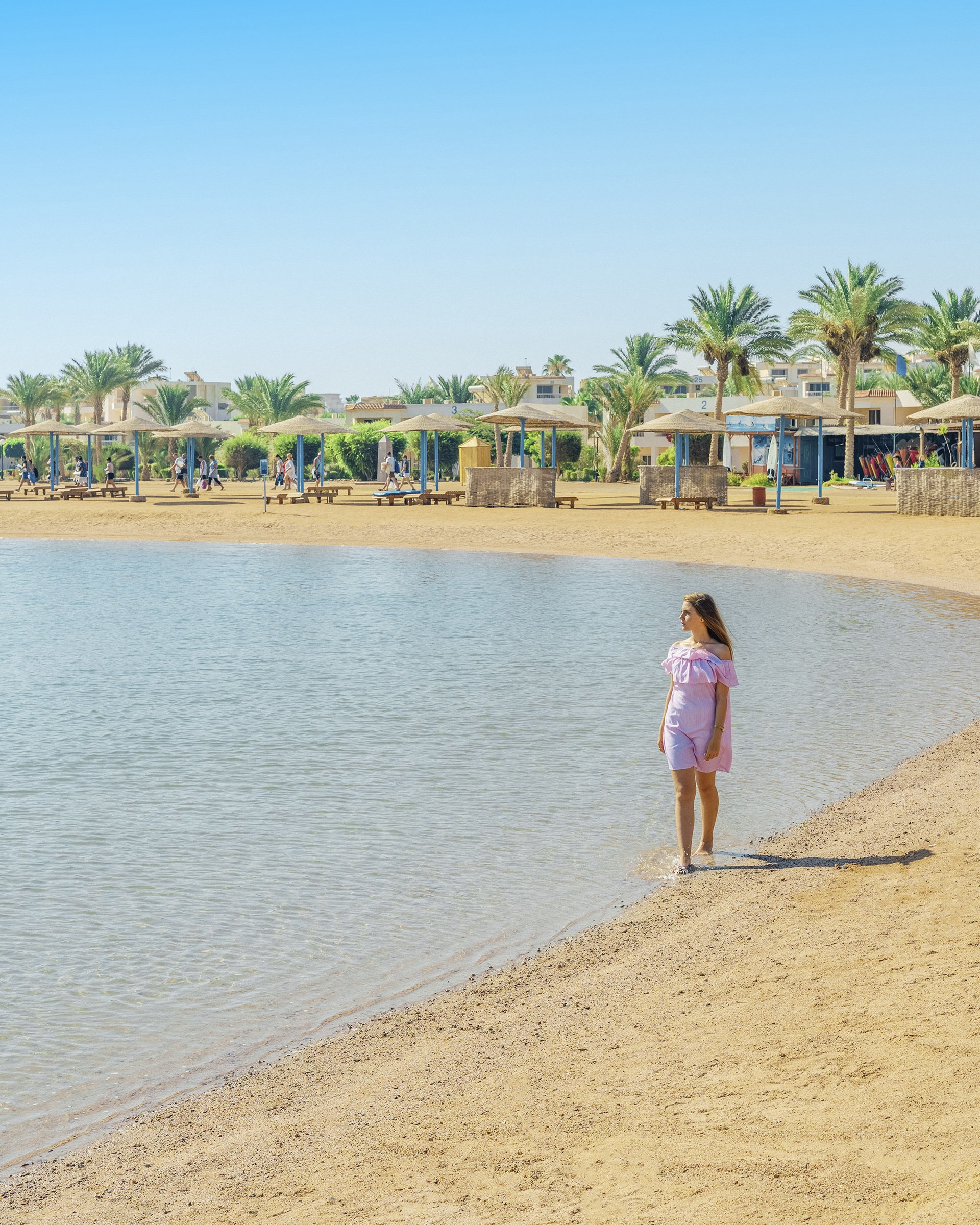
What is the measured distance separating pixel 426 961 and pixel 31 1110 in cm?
191

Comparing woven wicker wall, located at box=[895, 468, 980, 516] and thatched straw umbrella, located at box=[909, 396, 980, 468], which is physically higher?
thatched straw umbrella, located at box=[909, 396, 980, 468]

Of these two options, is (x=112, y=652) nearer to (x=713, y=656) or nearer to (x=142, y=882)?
(x=142, y=882)

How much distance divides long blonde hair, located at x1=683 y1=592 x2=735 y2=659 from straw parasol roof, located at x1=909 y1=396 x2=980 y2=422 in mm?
27574

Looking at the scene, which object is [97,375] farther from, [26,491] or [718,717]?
[718,717]

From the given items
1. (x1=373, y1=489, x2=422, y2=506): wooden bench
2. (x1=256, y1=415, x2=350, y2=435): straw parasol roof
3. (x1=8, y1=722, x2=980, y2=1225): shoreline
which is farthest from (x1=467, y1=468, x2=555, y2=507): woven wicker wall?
(x1=8, y1=722, x2=980, y2=1225): shoreline

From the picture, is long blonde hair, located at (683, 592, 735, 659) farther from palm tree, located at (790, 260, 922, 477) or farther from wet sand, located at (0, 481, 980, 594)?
palm tree, located at (790, 260, 922, 477)

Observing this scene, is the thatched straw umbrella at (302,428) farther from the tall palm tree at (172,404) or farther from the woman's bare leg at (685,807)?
the woman's bare leg at (685,807)

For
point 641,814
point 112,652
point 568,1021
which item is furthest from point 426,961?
point 112,652

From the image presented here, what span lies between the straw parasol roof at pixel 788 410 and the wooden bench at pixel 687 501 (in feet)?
7.59

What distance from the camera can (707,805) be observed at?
7.37 m

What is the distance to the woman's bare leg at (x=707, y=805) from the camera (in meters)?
7.30

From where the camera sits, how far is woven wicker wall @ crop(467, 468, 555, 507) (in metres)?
36.8

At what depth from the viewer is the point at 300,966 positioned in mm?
6031

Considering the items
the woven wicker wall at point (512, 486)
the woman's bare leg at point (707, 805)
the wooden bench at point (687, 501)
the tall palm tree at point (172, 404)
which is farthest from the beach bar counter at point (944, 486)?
the tall palm tree at point (172, 404)
